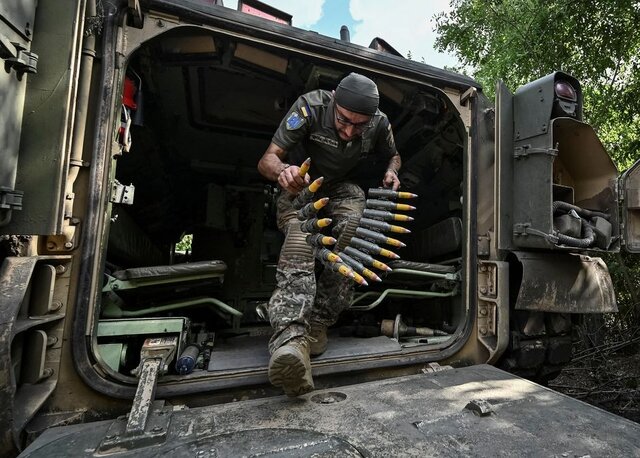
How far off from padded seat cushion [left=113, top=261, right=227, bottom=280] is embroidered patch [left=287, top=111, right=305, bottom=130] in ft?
3.14

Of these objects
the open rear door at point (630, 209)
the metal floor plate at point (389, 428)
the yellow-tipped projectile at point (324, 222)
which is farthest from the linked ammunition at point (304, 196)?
the open rear door at point (630, 209)

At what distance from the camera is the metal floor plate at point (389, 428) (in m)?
1.19

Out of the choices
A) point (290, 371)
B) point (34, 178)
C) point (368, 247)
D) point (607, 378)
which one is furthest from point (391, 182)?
point (607, 378)

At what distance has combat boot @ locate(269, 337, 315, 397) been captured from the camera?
151 centimetres

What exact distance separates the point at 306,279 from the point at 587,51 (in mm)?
5646

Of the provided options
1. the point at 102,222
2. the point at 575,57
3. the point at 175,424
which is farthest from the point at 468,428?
the point at 575,57

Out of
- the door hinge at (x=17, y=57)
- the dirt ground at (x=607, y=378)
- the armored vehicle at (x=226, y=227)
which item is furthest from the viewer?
the dirt ground at (x=607, y=378)

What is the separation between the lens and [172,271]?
2047mm

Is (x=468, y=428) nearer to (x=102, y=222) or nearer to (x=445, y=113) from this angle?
(x=102, y=222)

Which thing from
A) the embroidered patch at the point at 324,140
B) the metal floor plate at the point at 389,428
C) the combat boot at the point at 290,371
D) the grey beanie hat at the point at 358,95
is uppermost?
the grey beanie hat at the point at 358,95

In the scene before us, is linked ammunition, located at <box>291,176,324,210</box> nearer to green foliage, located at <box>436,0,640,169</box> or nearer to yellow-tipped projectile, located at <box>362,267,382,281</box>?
yellow-tipped projectile, located at <box>362,267,382,281</box>

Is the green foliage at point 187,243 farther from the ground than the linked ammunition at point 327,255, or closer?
farther from the ground

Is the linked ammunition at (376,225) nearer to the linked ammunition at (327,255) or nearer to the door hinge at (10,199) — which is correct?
the linked ammunition at (327,255)

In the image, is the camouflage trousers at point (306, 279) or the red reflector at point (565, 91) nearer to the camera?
the camouflage trousers at point (306, 279)
